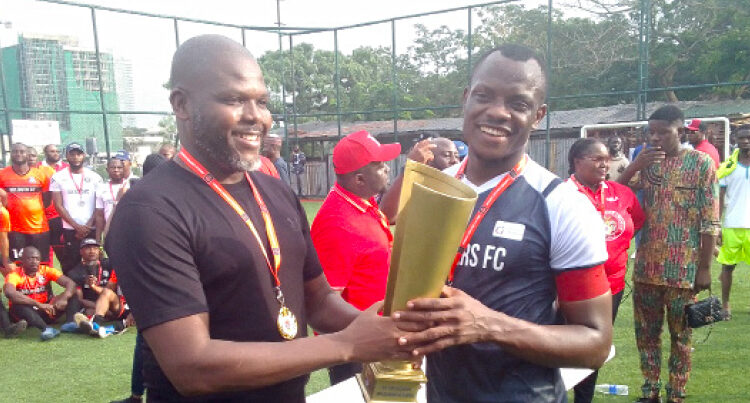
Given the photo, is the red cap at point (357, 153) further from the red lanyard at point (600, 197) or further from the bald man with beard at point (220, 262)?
A: the red lanyard at point (600, 197)

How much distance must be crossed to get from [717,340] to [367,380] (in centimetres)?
545

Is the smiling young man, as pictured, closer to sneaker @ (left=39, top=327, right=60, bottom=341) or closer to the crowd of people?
the crowd of people

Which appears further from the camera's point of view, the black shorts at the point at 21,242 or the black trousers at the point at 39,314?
the black shorts at the point at 21,242

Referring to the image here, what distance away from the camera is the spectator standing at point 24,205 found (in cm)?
838


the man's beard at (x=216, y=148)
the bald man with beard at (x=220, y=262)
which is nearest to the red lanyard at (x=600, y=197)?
the bald man with beard at (x=220, y=262)

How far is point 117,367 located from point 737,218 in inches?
276

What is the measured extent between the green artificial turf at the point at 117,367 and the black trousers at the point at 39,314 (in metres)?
0.16

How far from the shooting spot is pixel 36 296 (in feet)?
24.5

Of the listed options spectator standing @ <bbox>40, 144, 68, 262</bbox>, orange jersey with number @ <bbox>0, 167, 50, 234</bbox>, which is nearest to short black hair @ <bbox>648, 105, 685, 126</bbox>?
spectator standing @ <bbox>40, 144, 68, 262</bbox>

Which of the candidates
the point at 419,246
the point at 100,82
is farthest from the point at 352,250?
the point at 100,82

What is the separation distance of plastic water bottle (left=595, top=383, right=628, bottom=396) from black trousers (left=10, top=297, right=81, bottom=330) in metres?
6.29

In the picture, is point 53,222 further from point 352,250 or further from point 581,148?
point 581,148

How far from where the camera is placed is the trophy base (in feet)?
5.61

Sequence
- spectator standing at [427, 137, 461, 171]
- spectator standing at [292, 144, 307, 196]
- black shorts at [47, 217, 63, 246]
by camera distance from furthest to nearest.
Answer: spectator standing at [292, 144, 307, 196]
black shorts at [47, 217, 63, 246]
spectator standing at [427, 137, 461, 171]
